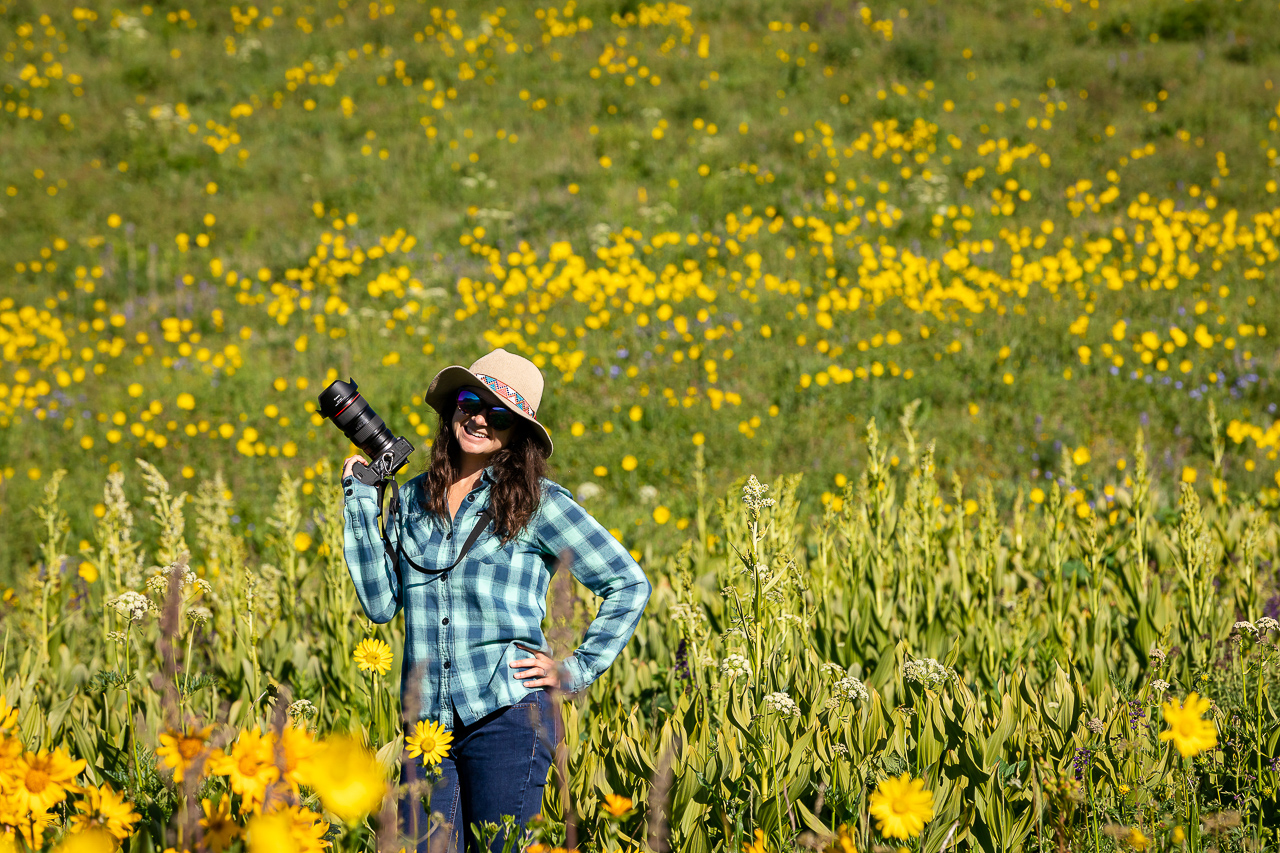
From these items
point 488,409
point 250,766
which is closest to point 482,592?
point 488,409

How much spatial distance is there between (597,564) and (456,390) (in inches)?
23.0

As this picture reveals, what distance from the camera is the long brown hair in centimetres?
217

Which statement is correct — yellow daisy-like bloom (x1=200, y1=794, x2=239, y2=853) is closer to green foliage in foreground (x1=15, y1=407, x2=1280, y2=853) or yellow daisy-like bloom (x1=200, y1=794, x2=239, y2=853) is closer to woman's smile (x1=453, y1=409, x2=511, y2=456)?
green foliage in foreground (x1=15, y1=407, x2=1280, y2=853)

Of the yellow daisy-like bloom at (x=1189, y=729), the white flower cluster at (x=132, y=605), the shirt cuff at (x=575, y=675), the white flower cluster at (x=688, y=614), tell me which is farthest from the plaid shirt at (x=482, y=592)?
the yellow daisy-like bloom at (x=1189, y=729)

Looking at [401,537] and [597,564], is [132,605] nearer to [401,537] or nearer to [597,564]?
[401,537]

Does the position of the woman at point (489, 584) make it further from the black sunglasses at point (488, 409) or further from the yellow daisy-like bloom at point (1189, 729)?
the yellow daisy-like bloom at point (1189, 729)

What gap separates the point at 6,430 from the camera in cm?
606

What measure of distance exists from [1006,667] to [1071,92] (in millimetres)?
9185

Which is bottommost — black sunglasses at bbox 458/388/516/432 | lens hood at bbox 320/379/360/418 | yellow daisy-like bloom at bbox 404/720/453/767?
yellow daisy-like bloom at bbox 404/720/453/767

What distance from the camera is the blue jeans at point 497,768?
2.08m

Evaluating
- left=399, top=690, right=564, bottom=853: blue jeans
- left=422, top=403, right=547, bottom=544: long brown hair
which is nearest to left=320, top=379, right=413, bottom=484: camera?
left=422, top=403, right=547, bottom=544: long brown hair

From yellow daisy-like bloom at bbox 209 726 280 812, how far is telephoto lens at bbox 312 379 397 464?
96 centimetres

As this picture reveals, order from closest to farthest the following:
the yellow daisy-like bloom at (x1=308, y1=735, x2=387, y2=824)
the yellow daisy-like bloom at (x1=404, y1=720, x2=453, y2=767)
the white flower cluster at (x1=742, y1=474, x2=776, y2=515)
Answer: the yellow daisy-like bloom at (x1=308, y1=735, x2=387, y2=824)
the yellow daisy-like bloom at (x1=404, y1=720, x2=453, y2=767)
the white flower cluster at (x1=742, y1=474, x2=776, y2=515)

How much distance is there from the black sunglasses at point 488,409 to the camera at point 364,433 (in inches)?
6.9
